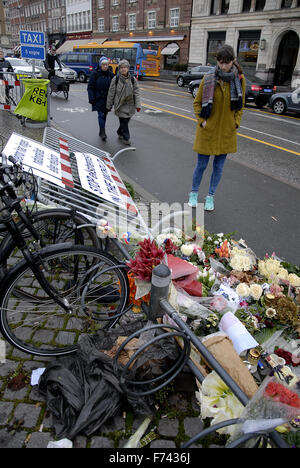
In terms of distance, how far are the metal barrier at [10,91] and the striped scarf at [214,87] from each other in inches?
273

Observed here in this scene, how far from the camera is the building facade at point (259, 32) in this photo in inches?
1081

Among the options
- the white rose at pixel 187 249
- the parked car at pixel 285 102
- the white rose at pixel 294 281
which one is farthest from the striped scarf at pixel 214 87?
the parked car at pixel 285 102

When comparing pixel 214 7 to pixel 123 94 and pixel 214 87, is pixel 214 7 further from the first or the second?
pixel 214 87

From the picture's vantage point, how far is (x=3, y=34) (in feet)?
313

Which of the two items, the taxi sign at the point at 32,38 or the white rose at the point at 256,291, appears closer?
the white rose at the point at 256,291

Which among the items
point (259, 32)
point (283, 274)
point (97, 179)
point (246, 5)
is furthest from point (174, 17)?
point (283, 274)

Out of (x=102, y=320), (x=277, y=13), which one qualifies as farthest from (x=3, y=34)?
(x=102, y=320)

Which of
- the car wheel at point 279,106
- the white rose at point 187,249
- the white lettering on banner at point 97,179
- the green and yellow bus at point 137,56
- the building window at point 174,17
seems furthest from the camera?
the building window at point 174,17

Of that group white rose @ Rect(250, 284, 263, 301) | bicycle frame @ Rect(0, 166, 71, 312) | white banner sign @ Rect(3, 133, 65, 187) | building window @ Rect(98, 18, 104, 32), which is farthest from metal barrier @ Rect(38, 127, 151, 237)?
building window @ Rect(98, 18, 104, 32)

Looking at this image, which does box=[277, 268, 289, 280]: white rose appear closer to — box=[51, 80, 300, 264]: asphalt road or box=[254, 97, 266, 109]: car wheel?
box=[51, 80, 300, 264]: asphalt road

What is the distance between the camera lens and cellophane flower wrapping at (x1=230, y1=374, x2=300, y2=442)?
159 cm

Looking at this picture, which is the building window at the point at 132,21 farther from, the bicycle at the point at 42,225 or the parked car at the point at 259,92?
the bicycle at the point at 42,225
